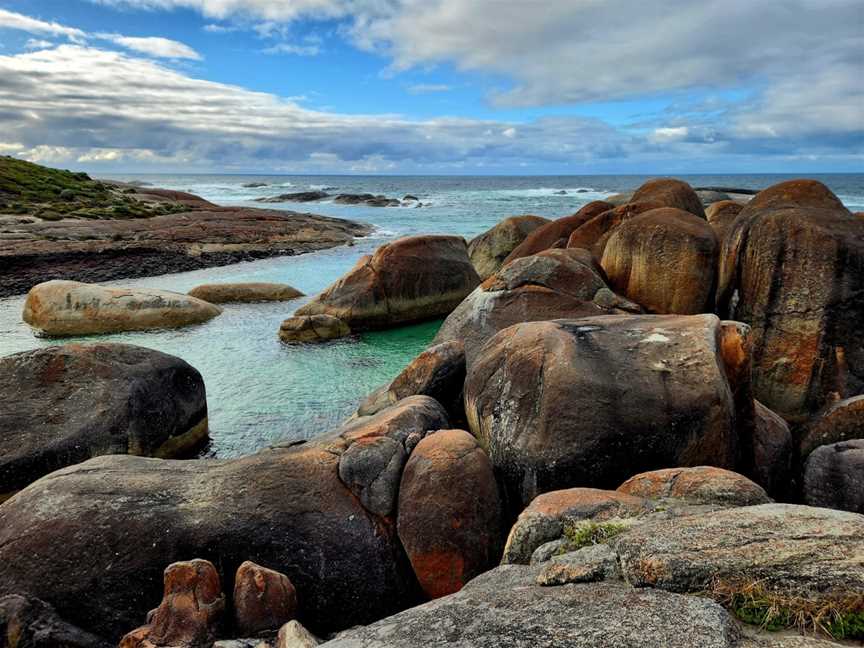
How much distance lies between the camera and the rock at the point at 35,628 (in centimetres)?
593

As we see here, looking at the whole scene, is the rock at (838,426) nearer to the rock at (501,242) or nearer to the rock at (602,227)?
the rock at (602,227)

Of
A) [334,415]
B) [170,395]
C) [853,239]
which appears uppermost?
[853,239]

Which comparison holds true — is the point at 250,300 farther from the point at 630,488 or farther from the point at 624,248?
the point at 630,488

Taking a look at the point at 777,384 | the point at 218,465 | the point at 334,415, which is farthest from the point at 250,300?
the point at 777,384

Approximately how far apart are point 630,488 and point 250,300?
22410 mm

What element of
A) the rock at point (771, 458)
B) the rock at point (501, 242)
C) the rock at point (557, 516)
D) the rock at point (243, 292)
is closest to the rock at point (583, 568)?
the rock at point (557, 516)

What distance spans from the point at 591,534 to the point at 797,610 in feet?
5.95

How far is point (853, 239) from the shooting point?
1068cm

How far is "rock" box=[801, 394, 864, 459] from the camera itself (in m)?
9.05

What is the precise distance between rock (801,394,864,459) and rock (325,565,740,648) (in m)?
6.63

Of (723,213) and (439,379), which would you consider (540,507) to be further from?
(723,213)

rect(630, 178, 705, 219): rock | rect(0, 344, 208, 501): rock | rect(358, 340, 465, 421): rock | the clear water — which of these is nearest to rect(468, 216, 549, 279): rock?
the clear water

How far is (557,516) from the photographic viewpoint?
19.2ft

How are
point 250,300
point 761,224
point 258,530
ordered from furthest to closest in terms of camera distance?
point 250,300, point 761,224, point 258,530
